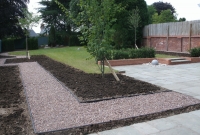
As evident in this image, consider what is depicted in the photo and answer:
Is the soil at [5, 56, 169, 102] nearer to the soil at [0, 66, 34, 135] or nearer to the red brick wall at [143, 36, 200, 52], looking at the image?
the soil at [0, 66, 34, 135]

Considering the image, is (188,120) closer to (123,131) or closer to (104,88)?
(123,131)

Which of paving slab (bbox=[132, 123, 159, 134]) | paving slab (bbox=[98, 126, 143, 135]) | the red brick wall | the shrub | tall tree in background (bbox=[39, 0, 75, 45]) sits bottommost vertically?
paving slab (bbox=[98, 126, 143, 135])

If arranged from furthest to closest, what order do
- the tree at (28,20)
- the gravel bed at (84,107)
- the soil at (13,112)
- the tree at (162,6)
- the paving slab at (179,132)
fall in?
the tree at (162,6) → the tree at (28,20) → the gravel bed at (84,107) → the soil at (13,112) → the paving slab at (179,132)

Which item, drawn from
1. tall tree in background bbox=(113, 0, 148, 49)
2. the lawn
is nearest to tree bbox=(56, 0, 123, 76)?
the lawn

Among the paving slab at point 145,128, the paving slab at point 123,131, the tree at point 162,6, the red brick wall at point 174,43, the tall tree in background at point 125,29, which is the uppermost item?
the tree at point 162,6

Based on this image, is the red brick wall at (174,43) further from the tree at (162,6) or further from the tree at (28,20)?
the tree at (162,6)

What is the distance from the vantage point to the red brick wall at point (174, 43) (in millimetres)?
13096

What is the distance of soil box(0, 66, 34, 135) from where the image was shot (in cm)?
311

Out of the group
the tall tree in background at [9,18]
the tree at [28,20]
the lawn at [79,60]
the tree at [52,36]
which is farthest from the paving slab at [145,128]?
the tree at [52,36]

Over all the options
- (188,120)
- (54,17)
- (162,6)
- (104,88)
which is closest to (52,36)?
(54,17)

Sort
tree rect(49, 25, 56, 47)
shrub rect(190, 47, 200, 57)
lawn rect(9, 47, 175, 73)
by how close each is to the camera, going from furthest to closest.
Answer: tree rect(49, 25, 56, 47) < shrub rect(190, 47, 200, 57) < lawn rect(9, 47, 175, 73)

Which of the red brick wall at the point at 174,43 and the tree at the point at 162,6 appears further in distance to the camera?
the tree at the point at 162,6

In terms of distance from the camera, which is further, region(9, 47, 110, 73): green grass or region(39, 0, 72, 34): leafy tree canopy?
region(39, 0, 72, 34): leafy tree canopy

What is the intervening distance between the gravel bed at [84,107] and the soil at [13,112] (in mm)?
147
